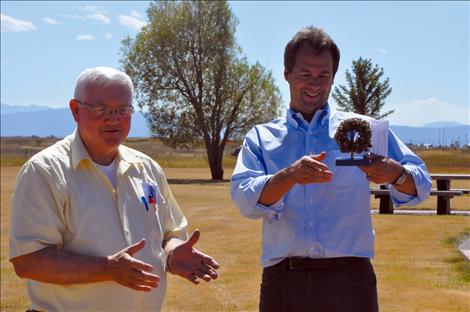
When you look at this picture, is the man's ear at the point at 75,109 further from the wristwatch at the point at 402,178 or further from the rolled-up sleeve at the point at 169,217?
the wristwatch at the point at 402,178

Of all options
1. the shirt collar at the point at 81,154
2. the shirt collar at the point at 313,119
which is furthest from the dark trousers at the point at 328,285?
the shirt collar at the point at 81,154

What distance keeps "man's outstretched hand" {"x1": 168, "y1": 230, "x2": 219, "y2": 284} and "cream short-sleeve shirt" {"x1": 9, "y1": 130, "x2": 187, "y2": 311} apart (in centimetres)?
7

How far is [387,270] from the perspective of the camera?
893 cm

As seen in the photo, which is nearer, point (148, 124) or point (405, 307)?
point (405, 307)

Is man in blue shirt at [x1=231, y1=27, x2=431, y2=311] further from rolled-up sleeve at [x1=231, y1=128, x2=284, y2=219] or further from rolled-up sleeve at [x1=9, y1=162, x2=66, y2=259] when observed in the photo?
rolled-up sleeve at [x1=9, y1=162, x2=66, y2=259]

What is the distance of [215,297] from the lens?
7.95m

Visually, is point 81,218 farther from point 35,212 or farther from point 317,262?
point 317,262

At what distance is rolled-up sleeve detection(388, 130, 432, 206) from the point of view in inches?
117

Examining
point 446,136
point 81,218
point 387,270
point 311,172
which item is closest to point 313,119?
point 311,172

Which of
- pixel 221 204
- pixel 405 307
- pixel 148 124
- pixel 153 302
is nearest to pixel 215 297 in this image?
pixel 405 307

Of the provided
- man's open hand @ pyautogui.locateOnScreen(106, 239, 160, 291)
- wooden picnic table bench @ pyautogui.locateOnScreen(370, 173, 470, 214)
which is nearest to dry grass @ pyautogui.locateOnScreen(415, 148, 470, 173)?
man's open hand @ pyautogui.locateOnScreen(106, 239, 160, 291)

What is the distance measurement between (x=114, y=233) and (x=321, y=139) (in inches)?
41.3

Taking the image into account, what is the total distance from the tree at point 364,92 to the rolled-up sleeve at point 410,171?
1.11 m

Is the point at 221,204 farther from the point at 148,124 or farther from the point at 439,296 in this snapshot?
the point at 148,124
